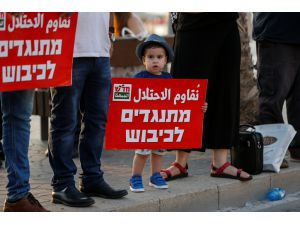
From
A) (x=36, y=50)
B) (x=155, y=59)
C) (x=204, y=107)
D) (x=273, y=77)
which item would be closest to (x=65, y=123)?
(x=36, y=50)

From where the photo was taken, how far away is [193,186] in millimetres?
6395

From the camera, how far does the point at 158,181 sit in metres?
6.27

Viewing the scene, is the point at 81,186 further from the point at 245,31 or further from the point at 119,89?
the point at 245,31

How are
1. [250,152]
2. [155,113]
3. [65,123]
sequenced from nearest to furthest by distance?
[65,123] → [155,113] → [250,152]

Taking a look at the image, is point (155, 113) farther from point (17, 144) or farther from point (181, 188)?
point (17, 144)

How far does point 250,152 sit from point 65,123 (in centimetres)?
195

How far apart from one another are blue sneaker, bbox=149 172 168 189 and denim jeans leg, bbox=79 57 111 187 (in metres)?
0.53

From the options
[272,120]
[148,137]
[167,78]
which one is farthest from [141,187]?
[272,120]

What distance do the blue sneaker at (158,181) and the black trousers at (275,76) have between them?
61.0 inches

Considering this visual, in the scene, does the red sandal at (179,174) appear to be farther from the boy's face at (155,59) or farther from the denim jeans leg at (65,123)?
the denim jeans leg at (65,123)

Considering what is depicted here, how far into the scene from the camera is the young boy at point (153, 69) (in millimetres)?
6137

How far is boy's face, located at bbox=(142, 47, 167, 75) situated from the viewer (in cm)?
612

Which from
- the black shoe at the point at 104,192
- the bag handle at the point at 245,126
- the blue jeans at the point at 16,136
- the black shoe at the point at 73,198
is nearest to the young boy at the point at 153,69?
the black shoe at the point at 104,192

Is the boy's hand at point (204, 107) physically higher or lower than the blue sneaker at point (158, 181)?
higher
